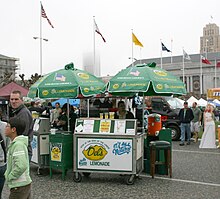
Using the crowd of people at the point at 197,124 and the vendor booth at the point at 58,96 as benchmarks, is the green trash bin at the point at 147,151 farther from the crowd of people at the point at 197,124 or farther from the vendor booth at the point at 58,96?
the crowd of people at the point at 197,124

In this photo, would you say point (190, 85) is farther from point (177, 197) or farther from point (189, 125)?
point (177, 197)

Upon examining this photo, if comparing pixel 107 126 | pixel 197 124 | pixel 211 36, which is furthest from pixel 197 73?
pixel 107 126

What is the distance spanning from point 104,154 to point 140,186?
3.40ft

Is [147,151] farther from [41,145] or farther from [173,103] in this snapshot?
[173,103]

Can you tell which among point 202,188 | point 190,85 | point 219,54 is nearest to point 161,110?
point 202,188

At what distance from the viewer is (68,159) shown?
8.25m

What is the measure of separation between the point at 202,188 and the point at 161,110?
10161mm

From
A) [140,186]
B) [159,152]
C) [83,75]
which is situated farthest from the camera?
[83,75]

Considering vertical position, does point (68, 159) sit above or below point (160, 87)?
below

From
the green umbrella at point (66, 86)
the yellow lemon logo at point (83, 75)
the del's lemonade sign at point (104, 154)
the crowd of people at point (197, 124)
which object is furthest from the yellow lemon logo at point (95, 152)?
the crowd of people at point (197, 124)

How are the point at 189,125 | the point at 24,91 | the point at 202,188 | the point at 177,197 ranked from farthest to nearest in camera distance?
the point at 24,91 → the point at 189,125 → the point at 202,188 → the point at 177,197

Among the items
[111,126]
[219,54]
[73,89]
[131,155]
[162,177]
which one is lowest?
[162,177]

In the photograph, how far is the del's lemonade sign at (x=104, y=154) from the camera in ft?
25.4

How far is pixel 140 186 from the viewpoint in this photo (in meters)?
7.65
